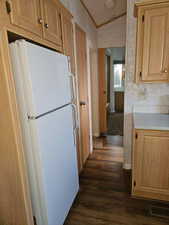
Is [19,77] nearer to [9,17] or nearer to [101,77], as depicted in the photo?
[9,17]

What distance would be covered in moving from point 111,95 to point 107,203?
15.6 ft

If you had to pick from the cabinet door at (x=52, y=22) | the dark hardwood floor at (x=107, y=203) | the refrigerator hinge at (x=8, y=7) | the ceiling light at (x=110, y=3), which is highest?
the ceiling light at (x=110, y=3)

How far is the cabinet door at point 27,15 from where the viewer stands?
0.96 m

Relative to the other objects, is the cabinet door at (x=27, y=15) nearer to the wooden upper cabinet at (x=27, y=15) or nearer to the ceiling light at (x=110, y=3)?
the wooden upper cabinet at (x=27, y=15)

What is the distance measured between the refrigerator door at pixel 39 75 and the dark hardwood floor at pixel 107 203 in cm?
126

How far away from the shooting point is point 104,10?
9.00 feet

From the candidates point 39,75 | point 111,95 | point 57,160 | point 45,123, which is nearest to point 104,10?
point 39,75

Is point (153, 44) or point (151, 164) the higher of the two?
point (153, 44)

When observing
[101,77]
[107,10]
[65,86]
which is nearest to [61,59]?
[65,86]

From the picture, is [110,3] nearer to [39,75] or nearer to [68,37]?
[68,37]

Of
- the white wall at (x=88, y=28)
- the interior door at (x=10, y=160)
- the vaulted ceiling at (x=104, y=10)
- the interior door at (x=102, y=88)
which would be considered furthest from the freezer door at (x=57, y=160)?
the interior door at (x=102, y=88)

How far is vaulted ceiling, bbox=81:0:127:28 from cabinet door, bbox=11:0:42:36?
1.50 meters

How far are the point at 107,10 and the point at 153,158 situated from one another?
8.67ft

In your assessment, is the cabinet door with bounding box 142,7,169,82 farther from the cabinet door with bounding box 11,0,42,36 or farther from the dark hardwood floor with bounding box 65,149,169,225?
the dark hardwood floor with bounding box 65,149,169,225
